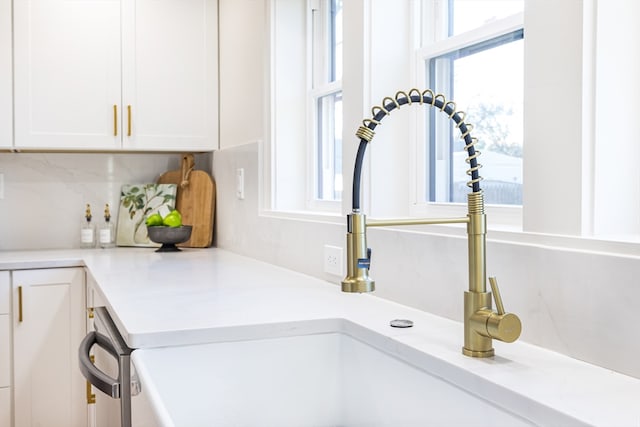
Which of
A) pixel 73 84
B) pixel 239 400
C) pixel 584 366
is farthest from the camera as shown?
pixel 73 84

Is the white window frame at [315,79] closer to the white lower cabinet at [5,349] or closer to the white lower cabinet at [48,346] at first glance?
the white lower cabinet at [48,346]

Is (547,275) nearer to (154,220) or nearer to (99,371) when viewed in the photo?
(99,371)

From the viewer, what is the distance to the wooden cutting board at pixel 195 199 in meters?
3.22

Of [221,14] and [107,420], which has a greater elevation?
[221,14]

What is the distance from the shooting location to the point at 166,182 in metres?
3.39

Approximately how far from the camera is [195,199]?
3.29 meters

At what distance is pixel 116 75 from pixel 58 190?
2.20ft

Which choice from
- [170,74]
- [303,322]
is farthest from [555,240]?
[170,74]

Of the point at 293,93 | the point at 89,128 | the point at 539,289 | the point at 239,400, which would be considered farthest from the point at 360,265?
the point at 89,128

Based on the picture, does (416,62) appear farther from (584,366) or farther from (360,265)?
(584,366)

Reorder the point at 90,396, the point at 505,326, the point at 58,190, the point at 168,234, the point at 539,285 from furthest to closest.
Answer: the point at 58,190 < the point at 168,234 < the point at 90,396 < the point at 539,285 < the point at 505,326

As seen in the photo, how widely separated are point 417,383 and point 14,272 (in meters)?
2.01

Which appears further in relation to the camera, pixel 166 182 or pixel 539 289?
pixel 166 182

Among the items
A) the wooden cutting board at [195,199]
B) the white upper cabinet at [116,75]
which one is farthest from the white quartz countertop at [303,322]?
the white upper cabinet at [116,75]
